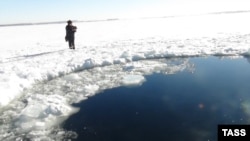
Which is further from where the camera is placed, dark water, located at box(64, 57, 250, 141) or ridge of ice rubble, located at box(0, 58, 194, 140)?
ridge of ice rubble, located at box(0, 58, 194, 140)

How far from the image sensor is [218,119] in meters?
6.50

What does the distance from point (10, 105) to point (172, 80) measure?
5.08 meters

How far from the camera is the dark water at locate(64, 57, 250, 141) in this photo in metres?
6.07

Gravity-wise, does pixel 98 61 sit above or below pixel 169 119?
above

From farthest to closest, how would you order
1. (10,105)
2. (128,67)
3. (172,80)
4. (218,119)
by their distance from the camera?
(128,67)
(172,80)
(10,105)
(218,119)

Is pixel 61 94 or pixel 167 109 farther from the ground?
pixel 61 94

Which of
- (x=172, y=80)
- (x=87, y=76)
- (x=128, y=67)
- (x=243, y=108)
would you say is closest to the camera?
(x=243, y=108)

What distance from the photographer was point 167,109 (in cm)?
731

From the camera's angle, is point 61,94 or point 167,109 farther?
point 61,94

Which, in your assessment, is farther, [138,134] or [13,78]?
[13,78]

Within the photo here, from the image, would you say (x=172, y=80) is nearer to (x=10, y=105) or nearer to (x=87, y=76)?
(x=87, y=76)

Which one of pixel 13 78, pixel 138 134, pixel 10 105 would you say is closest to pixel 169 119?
pixel 138 134

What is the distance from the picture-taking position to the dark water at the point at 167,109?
6.07 metres

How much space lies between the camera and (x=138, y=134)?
6.04 metres
